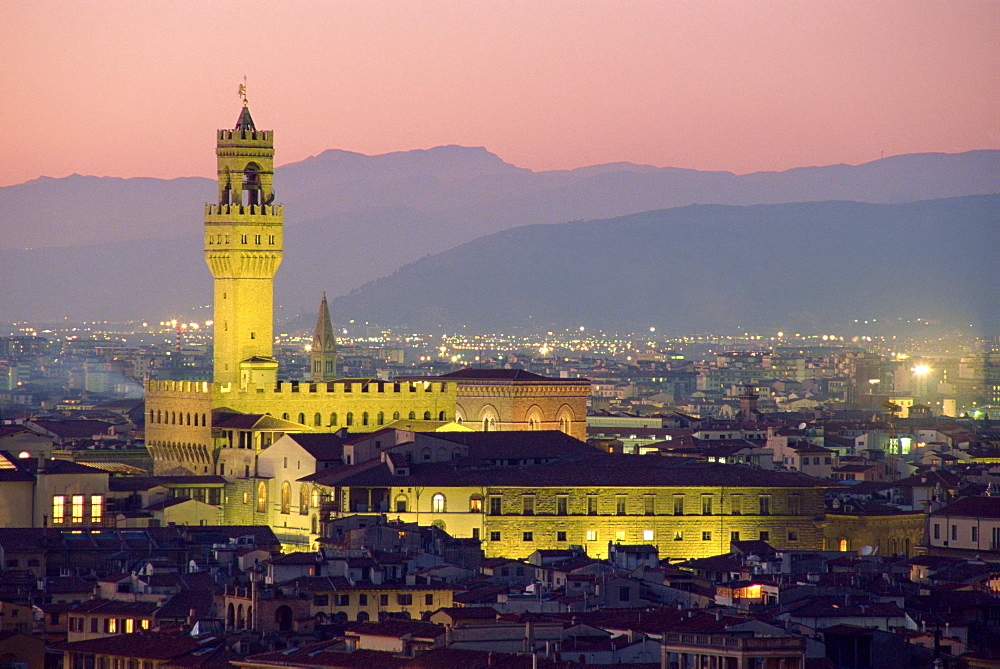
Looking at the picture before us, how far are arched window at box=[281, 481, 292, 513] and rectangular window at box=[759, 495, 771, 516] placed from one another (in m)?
15.1

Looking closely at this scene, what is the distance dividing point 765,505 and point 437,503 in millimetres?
10270

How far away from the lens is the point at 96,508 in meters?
85.6

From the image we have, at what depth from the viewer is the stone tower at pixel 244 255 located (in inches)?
4008

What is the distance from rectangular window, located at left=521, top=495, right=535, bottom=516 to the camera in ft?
275

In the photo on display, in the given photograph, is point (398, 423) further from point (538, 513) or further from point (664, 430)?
point (664, 430)

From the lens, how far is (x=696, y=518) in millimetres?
84625

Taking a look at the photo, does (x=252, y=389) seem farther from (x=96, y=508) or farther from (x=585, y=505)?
(x=585, y=505)

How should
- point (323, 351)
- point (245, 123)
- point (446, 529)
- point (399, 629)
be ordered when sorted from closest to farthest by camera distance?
point (399, 629), point (446, 529), point (245, 123), point (323, 351)

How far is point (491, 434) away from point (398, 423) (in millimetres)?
8241

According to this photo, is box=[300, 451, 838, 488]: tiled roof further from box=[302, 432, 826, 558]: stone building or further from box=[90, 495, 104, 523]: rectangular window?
box=[90, 495, 104, 523]: rectangular window

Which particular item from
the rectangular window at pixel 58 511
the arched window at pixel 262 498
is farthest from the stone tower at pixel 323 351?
the rectangular window at pixel 58 511

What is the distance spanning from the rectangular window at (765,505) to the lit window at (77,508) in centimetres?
2083

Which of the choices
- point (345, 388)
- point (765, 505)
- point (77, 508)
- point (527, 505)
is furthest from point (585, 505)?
point (345, 388)

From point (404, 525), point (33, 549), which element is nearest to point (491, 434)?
point (404, 525)
